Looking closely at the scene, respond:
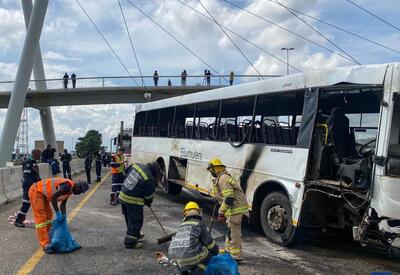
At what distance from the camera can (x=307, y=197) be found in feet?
24.7

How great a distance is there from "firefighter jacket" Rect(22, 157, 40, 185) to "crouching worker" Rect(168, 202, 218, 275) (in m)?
5.50

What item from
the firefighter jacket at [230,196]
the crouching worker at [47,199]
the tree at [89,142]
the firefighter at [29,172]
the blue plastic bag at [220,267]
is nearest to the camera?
the blue plastic bag at [220,267]

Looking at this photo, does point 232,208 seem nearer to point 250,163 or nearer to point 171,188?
point 250,163

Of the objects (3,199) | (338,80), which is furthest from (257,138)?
(3,199)

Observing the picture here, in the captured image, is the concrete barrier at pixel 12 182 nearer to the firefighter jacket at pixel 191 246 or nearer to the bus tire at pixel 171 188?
the bus tire at pixel 171 188

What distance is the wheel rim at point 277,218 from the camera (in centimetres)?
801

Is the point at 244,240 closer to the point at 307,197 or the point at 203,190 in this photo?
the point at 307,197

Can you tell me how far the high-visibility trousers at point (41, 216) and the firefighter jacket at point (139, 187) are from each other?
119cm

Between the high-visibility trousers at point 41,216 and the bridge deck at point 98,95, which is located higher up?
the bridge deck at point 98,95

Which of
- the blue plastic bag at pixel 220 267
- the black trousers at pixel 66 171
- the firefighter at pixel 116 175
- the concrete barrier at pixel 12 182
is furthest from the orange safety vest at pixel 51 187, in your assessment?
the black trousers at pixel 66 171

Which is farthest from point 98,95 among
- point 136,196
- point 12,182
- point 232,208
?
point 232,208

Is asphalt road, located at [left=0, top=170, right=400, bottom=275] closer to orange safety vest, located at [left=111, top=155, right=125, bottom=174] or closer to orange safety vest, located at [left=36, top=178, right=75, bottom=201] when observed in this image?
orange safety vest, located at [left=36, top=178, right=75, bottom=201]

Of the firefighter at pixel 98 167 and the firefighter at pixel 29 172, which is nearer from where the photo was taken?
the firefighter at pixel 29 172

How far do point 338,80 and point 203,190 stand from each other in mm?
4947
